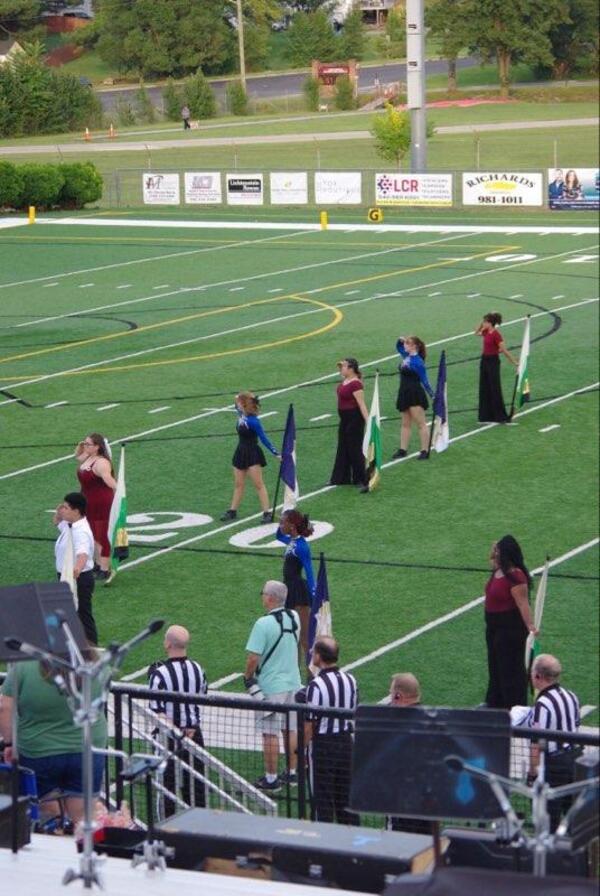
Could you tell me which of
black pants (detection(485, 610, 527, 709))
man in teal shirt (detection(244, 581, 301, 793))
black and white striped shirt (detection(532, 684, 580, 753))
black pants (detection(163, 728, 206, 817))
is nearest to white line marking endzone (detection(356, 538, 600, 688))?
black pants (detection(485, 610, 527, 709))

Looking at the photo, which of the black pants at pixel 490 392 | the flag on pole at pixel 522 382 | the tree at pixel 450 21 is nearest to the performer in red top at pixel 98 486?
the flag on pole at pixel 522 382

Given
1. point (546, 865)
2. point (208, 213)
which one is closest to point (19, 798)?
point (546, 865)

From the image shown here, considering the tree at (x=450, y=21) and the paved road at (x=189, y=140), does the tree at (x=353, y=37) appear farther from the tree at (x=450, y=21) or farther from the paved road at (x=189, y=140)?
the tree at (x=450, y=21)

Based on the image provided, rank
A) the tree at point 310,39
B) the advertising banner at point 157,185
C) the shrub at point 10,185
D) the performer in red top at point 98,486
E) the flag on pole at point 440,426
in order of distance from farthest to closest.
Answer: the flag on pole at point 440,426, the advertising banner at point 157,185, the shrub at point 10,185, the performer in red top at point 98,486, the tree at point 310,39

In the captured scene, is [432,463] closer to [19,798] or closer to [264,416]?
[264,416]

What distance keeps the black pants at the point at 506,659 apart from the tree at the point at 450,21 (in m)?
3.37

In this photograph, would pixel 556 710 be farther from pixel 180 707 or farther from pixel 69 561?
pixel 69 561

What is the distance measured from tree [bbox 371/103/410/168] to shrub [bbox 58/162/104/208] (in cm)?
242

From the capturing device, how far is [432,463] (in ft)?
62.2

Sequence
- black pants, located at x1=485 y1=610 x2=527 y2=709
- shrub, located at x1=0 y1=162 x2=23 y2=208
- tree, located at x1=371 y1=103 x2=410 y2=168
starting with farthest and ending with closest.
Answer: tree, located at x1=371 y1=103 x2=410 y2=168
shrub, located at x1=0 y1=162 x2=23 y2=208
black pants, located at x1=485 y1=610 x2=527 y2=709

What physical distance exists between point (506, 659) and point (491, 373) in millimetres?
8614

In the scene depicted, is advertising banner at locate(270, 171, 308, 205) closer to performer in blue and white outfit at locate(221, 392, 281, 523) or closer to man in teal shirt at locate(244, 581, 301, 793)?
performer in blue and white outfit at locate(221, 392, 281, 523)

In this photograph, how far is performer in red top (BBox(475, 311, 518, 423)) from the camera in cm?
2000

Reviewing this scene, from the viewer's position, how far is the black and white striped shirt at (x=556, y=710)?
32.2 ft
